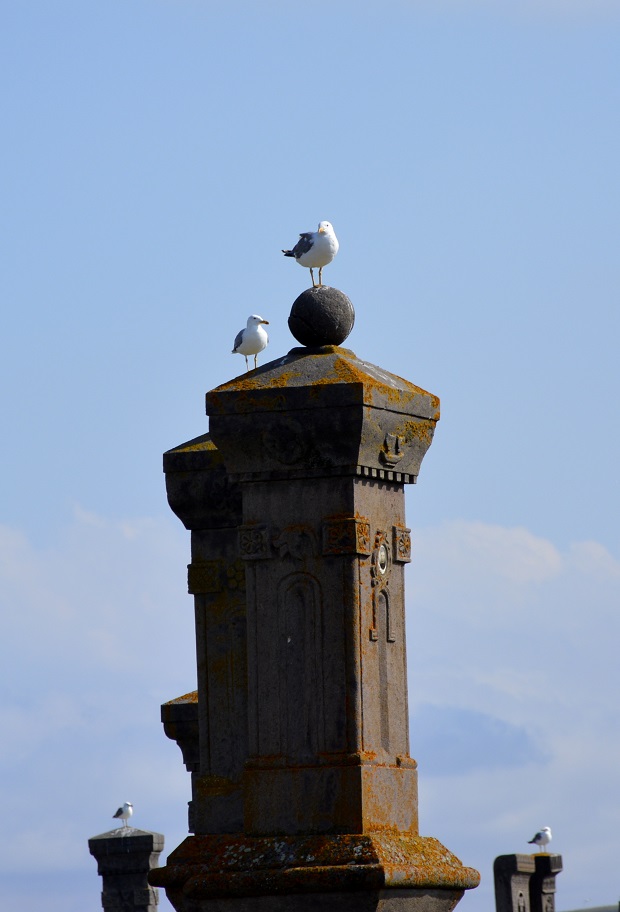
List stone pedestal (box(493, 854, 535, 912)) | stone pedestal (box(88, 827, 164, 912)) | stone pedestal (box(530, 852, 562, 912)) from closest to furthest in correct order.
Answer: stone pedestal (box(88, 827, 164, 912)), stone pedestal (box(493, 854, 535, 912)), stone pedestal (box(530, 852, 562, 912))

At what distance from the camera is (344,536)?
10.9 meters

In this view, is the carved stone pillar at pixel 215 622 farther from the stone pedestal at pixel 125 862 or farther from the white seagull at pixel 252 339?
the stone pedestal at pixel 125 862

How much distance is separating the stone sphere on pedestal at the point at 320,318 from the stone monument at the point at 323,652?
0.14 metres

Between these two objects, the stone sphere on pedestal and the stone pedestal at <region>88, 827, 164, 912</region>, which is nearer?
the stone sphere on pedestal

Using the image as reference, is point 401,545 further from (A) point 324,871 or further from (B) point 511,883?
(B) point 511,883

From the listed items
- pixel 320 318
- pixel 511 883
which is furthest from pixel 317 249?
pixel 511 883

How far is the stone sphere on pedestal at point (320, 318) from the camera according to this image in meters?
11.5

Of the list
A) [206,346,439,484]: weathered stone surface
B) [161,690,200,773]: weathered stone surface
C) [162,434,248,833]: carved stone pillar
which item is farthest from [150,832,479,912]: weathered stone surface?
[161,690,200,773]: weathered stone surface

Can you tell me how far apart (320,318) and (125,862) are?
10748 mm

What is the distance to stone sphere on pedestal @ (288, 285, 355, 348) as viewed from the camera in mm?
11492

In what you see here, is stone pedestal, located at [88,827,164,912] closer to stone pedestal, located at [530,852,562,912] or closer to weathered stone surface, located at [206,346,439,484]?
stone pedestal, located at [530,852,562,912]

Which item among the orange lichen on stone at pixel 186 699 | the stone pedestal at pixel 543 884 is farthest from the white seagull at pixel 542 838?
the orange lichen on stone at pixel 186 699

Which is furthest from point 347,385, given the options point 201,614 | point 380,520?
point 201,614

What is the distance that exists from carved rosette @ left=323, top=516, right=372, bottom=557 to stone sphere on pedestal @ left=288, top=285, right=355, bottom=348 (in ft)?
3.46
